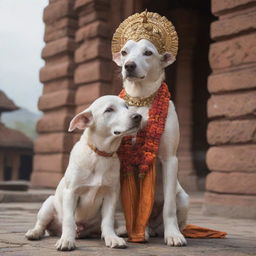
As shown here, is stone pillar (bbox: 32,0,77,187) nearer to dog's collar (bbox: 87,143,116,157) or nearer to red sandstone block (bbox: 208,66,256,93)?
red sandstone block (bbox: 208,66,256,93)

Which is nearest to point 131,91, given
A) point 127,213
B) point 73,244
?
point 127,213

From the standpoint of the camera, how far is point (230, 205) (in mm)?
6246

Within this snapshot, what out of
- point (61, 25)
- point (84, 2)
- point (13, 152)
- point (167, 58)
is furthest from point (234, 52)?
point (13, 152)

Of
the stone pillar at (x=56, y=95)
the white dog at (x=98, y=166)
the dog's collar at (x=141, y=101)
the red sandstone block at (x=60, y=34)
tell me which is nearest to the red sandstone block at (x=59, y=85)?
the stone pillar at (x=56, y=95)

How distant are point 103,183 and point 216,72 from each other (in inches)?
148

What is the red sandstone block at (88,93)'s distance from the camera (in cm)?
869

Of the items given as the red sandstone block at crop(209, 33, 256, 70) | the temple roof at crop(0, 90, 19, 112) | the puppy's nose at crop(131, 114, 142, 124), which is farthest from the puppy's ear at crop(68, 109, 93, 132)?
the temple roof at crop(0, 90, 19, 112)

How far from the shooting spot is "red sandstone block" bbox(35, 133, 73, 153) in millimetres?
9664

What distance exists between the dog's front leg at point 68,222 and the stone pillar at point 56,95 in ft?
20.7

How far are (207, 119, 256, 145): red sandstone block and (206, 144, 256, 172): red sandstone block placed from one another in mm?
85

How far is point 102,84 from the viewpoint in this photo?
872cm

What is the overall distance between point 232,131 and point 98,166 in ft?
11.0

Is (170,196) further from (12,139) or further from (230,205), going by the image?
(12,139)

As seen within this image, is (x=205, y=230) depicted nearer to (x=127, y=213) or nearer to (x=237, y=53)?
(x=127, y=213)
